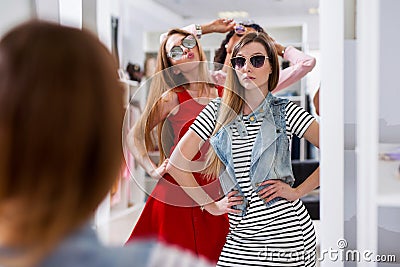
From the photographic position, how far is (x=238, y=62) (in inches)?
87.0

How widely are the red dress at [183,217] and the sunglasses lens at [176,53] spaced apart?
136 millimetres

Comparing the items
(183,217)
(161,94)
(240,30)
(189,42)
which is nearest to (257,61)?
(240,30)

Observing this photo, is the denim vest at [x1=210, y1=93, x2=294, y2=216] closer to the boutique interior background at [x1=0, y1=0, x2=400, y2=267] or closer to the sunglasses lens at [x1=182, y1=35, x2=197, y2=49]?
the boutique interior background at [x1=0, y1=0, x2=400, y2=267]

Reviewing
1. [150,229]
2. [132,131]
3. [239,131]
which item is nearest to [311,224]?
[239,131]

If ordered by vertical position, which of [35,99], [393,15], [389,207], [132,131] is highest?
[393,15]

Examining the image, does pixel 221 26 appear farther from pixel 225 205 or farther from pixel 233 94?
pixel 225 205

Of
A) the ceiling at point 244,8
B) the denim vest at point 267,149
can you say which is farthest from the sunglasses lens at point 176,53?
the denim vest at point 267,149

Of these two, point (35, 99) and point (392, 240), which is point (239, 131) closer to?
point (392, 240)

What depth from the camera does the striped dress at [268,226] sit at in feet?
7.01

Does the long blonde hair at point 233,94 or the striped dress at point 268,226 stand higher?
the long blonde hair at point 233,94

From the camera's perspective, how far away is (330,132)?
80.4 inches

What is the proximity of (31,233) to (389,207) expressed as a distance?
4.79 feet

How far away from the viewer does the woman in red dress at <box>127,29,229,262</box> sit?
226 centimetres

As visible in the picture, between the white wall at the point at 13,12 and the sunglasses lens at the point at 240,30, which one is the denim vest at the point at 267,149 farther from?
the white wall at the point at 13,12
